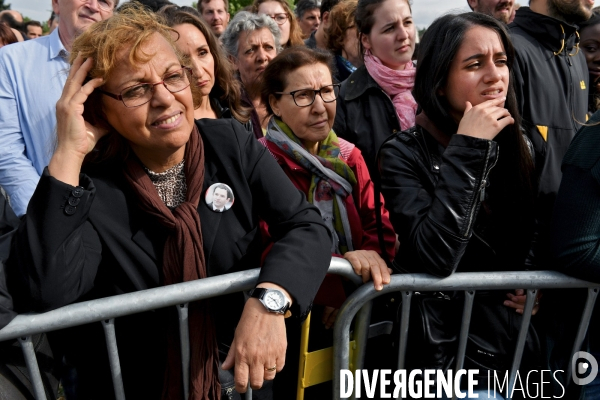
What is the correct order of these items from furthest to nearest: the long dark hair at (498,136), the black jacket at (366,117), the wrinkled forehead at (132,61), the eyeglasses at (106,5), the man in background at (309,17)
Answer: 1. the man in background at (309,17)
2. the eyeglasses at (106,5)
3. the black jacket at (366,117)
4. the long dark hair at (498,136)
5. the wrinkled forehead at (132,61)

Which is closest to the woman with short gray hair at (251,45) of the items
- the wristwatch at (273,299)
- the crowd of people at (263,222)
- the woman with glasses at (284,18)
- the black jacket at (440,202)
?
the woman with glasses at (284,18)

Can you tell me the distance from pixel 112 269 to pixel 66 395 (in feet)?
1.69

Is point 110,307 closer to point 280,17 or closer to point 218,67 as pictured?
point 218,67

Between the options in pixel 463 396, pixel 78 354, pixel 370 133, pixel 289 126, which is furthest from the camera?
pixel 370 133

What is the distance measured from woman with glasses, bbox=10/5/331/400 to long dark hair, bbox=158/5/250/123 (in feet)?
3.81

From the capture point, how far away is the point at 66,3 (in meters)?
3.39

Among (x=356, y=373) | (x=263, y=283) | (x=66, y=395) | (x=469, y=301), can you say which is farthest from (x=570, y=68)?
(x=66, y=395)

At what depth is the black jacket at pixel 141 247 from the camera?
5.44 feet

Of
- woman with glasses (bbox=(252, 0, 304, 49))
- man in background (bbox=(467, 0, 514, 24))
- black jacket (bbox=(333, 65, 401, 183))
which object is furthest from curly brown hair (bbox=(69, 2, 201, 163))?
man in background (bbox=(467, 0, 514, 24))

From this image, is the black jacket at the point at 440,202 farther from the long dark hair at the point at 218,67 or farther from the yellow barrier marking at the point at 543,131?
the long dark hair at the point at 218,67

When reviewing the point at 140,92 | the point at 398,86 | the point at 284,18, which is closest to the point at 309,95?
the point at 398,86

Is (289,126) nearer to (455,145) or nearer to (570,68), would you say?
(455,145)

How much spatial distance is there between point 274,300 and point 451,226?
25.7 inches

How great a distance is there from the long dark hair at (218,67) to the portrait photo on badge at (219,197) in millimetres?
1343
